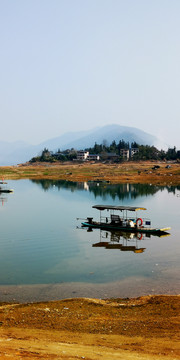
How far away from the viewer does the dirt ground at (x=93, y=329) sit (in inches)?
602

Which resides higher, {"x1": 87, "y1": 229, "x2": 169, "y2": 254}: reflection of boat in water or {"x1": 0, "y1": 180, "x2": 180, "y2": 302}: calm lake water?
{"x1": 0, "y1": 180, "x2": 180, "y2": 302}: calm lake water

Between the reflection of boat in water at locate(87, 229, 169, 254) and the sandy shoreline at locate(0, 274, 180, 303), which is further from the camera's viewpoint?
the reflection of boat in water at locate(87, 229, 169, 254)

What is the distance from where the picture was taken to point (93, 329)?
61.3 ft

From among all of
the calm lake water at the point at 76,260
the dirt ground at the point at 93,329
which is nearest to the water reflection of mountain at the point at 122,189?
the calm lake water at the point at 76,260

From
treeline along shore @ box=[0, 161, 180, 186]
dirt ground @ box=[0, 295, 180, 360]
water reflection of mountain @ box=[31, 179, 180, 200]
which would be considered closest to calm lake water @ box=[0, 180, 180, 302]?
dirt ground @ box=[0, 295, 180, 360]

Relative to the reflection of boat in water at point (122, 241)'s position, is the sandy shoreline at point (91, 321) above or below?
above

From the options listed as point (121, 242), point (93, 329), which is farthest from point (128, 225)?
point (93, 329)

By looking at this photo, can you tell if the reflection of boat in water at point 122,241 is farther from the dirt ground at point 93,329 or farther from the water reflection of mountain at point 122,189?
the water reflection of mountain at point 122,189

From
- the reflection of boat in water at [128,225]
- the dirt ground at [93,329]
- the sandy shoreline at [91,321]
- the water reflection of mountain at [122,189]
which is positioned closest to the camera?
the dirt ground at [93,329]

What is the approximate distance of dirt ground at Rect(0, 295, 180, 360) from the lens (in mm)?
15285

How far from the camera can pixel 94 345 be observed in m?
16.3

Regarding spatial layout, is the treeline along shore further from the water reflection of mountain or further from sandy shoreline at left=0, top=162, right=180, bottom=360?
sandy shoreline at left=0, top=162, right=180, bottom=360

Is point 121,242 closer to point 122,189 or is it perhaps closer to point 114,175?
point 122,189

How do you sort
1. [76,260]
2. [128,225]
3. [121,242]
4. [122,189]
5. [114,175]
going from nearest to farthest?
1. [76,260]
2. [121,242]
3. [128,225]
4. [122,189]
5. [114,175]
